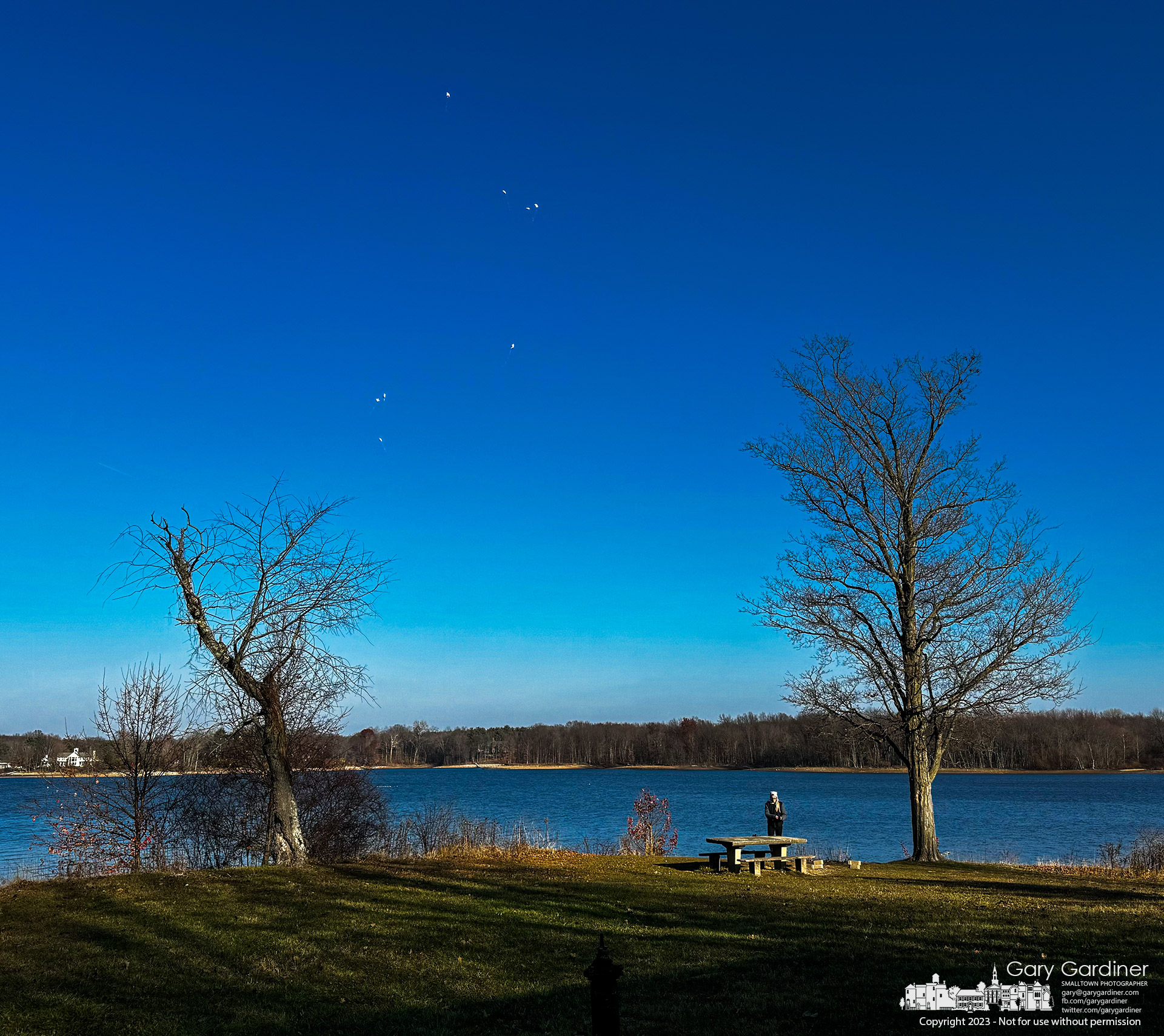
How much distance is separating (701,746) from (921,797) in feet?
445

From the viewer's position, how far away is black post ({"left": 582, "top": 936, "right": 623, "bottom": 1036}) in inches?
191

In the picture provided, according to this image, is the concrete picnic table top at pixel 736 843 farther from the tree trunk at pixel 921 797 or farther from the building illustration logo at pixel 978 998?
the building illustration logo at pixel 978 998

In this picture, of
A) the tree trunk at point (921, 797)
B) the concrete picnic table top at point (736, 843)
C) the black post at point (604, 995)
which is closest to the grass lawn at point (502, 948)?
the concrete picnic table top at point (736, 843)

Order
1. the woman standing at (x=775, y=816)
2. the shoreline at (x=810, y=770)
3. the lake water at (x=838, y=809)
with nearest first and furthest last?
1. the woman standing at (x=775, y=816)
2. the lake water at (x=838, y=809)
3. the shoreline at (x=810, y=770)

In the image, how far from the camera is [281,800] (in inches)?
619

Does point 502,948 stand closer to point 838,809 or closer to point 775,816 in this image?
point 775,816

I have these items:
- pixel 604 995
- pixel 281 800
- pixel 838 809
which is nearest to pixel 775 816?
pixel 281 800

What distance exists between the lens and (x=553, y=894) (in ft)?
42.0

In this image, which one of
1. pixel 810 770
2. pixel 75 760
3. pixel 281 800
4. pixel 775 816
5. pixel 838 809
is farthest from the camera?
pixel 810 770

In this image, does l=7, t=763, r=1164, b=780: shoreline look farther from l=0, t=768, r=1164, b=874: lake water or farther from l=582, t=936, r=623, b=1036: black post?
l=582, t=936, r=623, b=1036: black post

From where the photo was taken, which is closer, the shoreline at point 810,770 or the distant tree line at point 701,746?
the distant tree line at point 701,746

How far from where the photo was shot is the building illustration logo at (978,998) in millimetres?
7090

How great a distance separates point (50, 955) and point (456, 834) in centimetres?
1276

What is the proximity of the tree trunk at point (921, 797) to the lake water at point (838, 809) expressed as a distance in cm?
734
